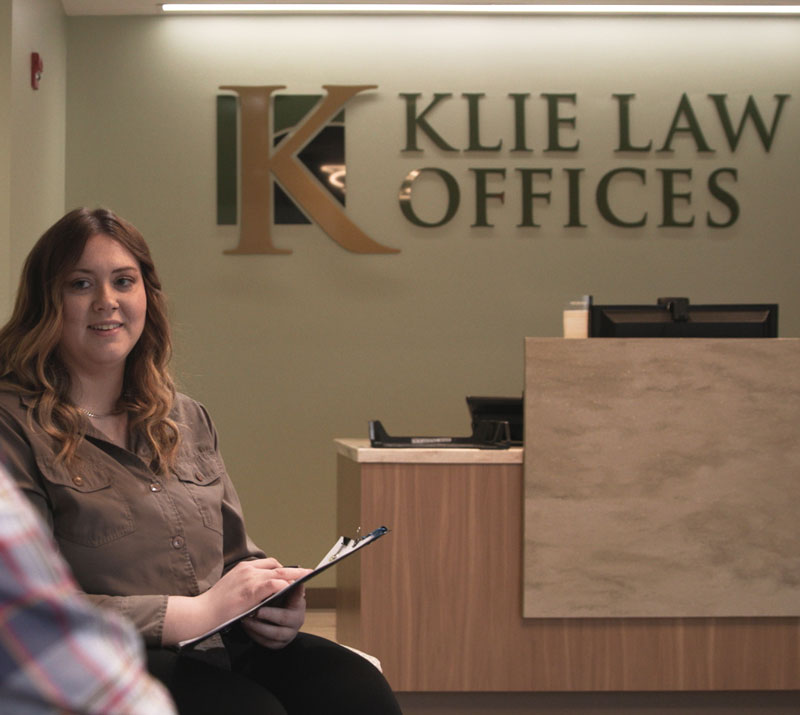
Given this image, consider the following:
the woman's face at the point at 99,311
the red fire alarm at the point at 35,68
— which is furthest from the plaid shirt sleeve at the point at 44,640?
the red fire alarm at the point at 35,68

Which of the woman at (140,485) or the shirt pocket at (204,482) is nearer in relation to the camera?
the woman at (140,485)

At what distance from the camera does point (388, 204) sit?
205 inches

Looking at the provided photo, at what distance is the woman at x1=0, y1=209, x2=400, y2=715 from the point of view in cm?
169

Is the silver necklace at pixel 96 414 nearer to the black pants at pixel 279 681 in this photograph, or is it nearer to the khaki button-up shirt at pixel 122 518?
the khaki button-up shirt at pixel 122 518

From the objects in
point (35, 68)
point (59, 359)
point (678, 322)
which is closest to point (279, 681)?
point (59, 359)

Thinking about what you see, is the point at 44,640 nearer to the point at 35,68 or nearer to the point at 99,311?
the point at 99,311

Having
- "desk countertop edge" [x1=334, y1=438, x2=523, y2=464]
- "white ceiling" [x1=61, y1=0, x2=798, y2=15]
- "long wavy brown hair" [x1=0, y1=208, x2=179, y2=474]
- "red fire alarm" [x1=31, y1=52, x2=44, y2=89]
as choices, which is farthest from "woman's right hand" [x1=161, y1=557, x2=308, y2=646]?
"white ceiling" [x1=61, y1=0, x2=798, y2=15]

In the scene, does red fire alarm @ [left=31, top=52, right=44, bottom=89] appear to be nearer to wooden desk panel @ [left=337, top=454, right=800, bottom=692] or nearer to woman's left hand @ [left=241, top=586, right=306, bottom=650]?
wooden desk panel @ [left=337, top=454, right=800, bottom=692]

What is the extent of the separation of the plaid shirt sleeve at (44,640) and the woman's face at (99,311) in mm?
1421

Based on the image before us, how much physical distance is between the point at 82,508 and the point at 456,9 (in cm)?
408

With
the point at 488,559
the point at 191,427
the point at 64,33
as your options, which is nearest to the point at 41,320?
the point at 191,427

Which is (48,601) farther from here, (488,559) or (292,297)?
(292,297)

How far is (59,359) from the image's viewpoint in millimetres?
1927

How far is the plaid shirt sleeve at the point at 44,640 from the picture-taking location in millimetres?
488
